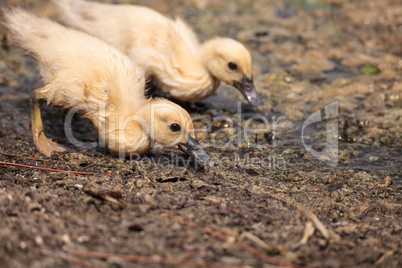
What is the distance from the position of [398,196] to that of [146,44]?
10.3 ft

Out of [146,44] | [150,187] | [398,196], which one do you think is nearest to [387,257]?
[398,196]

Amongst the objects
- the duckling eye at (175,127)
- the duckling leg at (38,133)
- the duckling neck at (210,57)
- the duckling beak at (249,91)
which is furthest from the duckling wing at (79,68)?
the duckling beak at (249,91)

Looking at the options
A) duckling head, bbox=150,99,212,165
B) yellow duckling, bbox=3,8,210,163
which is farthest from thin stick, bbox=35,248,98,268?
duckling head, bbox=150,99,212,165

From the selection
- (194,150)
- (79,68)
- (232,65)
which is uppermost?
(232,65)

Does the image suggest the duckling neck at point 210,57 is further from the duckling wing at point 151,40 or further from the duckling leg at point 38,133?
the duckling leg at point 38,133

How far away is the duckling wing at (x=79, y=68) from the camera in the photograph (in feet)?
13.8

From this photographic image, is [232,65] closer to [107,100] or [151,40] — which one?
[151,40]

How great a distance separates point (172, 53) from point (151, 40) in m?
0.29

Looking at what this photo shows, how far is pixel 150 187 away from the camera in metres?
3.65

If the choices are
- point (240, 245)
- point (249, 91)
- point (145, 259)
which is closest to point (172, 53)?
point (249, 91)

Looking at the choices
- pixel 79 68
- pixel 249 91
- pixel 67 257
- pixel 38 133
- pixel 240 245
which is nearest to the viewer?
pixel 67 257

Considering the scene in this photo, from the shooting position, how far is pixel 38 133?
4.45 metres

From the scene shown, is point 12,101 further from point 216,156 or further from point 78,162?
point 216,156

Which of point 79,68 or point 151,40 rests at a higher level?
point 151,40
